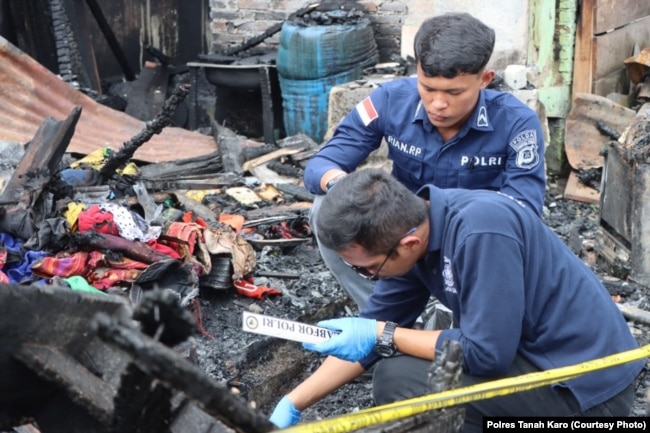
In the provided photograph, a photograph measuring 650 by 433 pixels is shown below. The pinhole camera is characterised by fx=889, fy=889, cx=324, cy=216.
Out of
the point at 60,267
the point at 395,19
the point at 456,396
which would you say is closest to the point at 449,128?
the point at 456,396

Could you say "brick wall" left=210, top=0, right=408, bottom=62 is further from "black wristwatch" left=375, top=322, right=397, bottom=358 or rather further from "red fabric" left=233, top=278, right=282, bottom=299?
"black wristwatch" left=375, top=322, right=397, bottom=358

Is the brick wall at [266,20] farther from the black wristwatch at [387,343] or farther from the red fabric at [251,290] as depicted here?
the black wristwatch at [387,343]

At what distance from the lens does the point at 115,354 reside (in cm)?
220

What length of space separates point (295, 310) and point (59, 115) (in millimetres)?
3431

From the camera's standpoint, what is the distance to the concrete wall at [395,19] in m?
7.86

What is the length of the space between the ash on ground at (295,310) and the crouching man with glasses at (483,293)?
1.48m

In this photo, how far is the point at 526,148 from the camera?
13.0ft

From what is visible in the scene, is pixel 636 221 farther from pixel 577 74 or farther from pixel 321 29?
pixel 321 29

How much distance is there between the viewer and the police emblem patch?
3.96 metres

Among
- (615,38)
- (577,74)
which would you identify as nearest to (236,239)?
(577,74)

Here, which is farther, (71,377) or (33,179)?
(33,179)

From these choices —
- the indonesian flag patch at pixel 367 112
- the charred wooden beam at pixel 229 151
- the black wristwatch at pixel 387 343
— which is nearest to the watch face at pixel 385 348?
the black wristwatch at pixel 387 343

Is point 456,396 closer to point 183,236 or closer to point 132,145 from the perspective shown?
point 183,236

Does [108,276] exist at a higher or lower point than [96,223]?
lower
